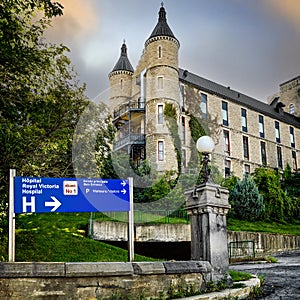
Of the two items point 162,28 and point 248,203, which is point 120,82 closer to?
point 162,28

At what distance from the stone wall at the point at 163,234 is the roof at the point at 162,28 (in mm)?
20215

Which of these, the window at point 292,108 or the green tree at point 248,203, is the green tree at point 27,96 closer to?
the green tree at point 248,203

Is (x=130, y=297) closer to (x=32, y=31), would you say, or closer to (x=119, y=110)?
(x=32, y=31)

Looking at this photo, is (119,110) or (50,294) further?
(119,110)

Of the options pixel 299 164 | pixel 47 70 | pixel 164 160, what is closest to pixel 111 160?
pixel 164 160

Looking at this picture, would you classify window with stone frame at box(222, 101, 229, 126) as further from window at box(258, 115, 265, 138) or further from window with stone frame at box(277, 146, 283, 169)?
window with stone frame at box(277, 146, 283, 169)

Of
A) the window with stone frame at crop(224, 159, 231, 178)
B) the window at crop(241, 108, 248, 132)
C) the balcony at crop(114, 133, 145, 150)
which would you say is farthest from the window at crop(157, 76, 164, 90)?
the window at crop(241, 108, 248, 132)

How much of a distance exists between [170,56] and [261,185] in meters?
13.0

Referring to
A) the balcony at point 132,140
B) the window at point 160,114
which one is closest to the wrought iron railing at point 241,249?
the window at point 160,114

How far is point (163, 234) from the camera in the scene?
16953mm

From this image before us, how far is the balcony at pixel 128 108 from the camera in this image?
1399 inches

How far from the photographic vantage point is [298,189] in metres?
37.3

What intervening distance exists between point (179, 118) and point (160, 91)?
9.23 feet

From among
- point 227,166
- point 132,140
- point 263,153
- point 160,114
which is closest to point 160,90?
point 160,114
